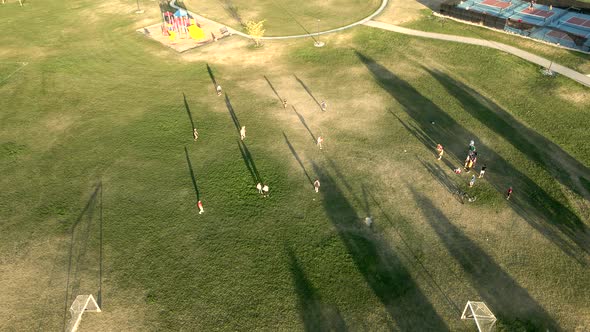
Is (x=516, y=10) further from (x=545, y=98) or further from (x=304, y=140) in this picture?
(x=304, y=140)

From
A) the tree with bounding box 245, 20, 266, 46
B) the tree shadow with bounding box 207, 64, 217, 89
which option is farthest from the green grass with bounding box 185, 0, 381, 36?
the tree shadow with bounding box 207, 64, 217, 89

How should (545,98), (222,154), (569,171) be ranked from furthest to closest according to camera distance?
(545,98) < (222,154) < (569,171)

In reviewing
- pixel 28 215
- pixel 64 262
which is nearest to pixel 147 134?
pixel 28 215

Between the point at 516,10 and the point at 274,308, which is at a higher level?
the point at 516,10

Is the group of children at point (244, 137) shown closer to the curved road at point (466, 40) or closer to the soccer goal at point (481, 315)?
the soccer goal at point (481, 315)

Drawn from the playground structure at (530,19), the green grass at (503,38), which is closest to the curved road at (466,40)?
the green grass at (503,38)

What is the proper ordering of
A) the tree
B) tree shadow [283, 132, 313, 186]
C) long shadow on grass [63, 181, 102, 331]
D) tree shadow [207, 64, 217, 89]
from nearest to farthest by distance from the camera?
long shadow on grass [63, 181, 102, 331], tree shadow [283, 132, 313, 186], tree shadow [207, 64, 217, 89], the tree

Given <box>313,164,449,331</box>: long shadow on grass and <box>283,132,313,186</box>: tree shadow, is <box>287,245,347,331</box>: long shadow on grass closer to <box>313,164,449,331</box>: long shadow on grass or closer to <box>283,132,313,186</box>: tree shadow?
<box>313,164,449,331</box>: long shadow on grass
